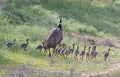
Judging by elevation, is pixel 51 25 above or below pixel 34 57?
below

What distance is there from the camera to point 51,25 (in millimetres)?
31234

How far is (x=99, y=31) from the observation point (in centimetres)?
3547

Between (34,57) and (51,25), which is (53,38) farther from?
(51,25)

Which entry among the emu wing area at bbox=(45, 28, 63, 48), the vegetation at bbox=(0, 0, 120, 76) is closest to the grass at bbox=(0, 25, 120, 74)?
the vegetation at bbox=(0, 0, 120, 76)

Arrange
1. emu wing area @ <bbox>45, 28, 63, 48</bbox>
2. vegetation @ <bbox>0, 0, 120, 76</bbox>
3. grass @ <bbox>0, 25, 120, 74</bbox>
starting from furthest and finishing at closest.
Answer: emu wing area @ <bbox>45, 28, 63, 48</bbox> → vegetation @ <bbox>0, 0, 120, 76</bbox> → grass @ <bbox>0, 25, 120, 74</bbox>

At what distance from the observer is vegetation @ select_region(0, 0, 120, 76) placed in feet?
66.9

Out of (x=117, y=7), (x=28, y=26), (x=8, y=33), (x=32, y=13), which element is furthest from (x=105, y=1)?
(x=8, y=33)

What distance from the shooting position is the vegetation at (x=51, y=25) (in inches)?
803

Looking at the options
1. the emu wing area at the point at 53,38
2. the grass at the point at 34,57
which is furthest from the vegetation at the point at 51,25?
the emu wing area at the point at 53,38

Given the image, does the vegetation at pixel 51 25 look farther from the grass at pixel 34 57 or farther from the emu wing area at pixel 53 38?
the emu wing area at pixel 53 38

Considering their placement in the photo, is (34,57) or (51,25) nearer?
(34,57)

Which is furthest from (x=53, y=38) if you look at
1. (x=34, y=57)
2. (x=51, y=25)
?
(x=51, y=25)

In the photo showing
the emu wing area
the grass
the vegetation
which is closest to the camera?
the grass

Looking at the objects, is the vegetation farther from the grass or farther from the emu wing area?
the emu wing area
